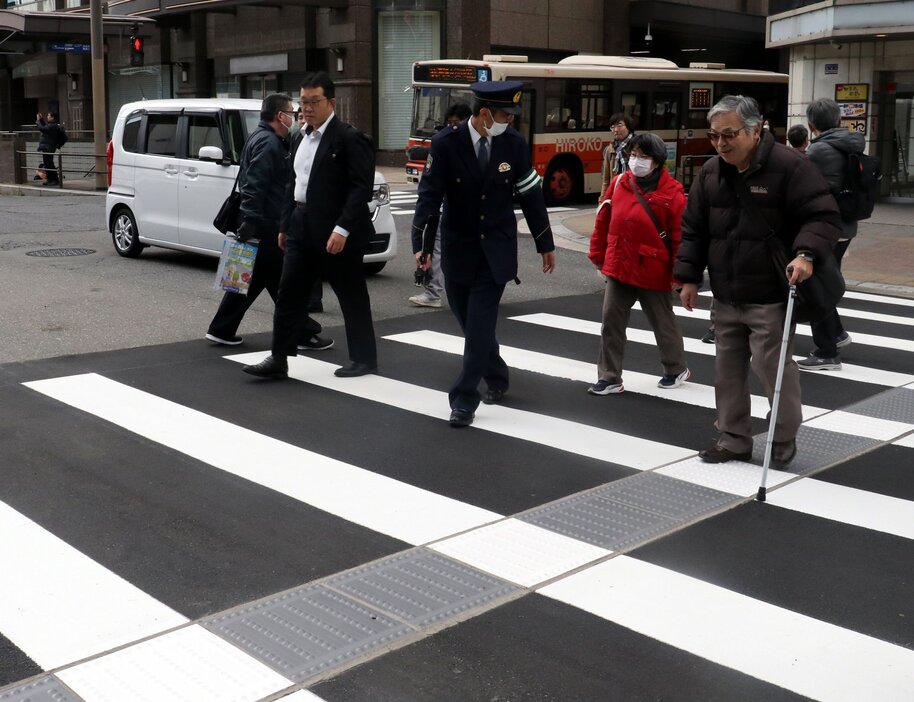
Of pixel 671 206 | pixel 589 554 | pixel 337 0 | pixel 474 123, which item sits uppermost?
pixel 337 0

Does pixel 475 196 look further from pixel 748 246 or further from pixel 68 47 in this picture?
pixel 68 47

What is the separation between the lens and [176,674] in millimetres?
3691

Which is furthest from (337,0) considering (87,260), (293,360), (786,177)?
(786,177)

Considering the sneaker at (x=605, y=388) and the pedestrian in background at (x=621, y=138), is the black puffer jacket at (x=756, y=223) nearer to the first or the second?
the sneaker at (x=605, y=388)

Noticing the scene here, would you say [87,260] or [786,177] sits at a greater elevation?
[786,177]

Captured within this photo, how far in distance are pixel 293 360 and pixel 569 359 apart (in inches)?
84.2

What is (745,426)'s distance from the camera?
6.12m

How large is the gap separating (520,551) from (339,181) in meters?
3.78

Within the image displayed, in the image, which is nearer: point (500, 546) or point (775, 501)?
point (500, 546)

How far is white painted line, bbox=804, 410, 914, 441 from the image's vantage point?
22.4 ft

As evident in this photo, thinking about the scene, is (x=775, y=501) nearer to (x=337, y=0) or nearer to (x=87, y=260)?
(x=87, y=260)

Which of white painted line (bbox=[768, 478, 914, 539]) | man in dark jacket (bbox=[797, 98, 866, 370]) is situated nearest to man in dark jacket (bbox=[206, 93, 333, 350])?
man in dark jacket (bbox=[797, 98, 866, 370])

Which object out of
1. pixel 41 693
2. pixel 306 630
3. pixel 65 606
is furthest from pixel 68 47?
pixel 41 693

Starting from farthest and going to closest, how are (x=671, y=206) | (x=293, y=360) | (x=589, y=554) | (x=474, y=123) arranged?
(x=293, y=360) → (x=671, y=206) → (x=474, y=123) → (x=589, y=554)
